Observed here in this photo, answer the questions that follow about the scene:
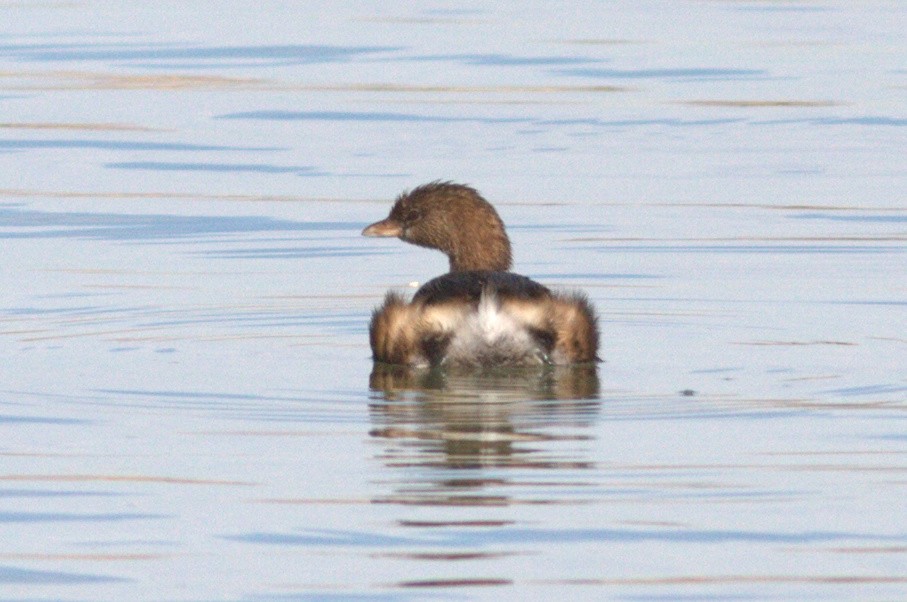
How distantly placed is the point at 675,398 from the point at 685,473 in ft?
4.48

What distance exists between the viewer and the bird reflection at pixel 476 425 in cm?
705

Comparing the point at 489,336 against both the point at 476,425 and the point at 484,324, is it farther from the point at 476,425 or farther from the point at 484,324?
the point at 476,425

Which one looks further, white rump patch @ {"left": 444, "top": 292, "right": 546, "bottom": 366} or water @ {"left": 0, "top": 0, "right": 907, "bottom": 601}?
white rump patch @ {"left": 444, "top": 292, "right": 546, "bottom": 366}

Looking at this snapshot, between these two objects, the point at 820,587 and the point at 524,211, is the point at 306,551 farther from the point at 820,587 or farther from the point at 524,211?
the point at 524,211

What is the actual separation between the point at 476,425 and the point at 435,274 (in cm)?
440

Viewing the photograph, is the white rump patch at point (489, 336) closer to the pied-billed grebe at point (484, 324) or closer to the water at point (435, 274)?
the pied-billed grebe at point (484, 324)

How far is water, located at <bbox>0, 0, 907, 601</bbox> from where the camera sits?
6406mm

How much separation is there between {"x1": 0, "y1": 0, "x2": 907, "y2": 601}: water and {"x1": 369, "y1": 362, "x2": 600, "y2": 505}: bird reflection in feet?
0.08

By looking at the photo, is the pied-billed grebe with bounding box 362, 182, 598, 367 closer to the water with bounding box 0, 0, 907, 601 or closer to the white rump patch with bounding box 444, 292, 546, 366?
the white rump patch with bounding box 444, 292, 546, 366

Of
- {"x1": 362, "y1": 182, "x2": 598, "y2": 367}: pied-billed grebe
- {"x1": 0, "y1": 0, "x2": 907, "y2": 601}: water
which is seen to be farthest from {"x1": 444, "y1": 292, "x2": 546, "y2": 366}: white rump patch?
{"x1": 0, "y1": 0, "x2": 907, "y2": 601}: water

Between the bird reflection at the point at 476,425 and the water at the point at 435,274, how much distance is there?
2 cm

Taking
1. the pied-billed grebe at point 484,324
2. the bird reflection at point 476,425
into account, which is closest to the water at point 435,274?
the bird reflection at point 476,425

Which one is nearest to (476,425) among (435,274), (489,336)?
(489,336)

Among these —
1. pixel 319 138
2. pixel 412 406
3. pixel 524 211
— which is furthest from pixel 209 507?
pixel 319 138
